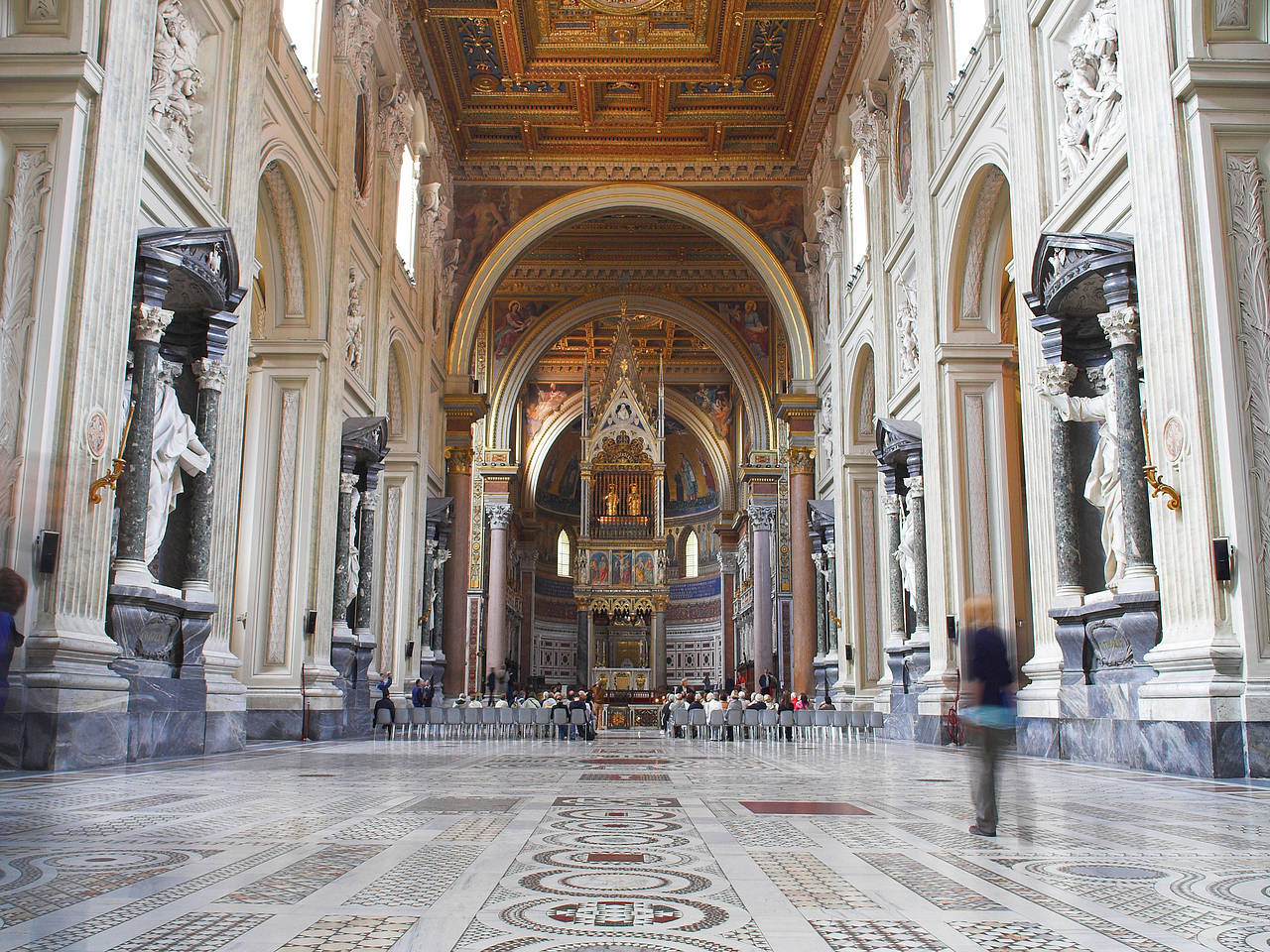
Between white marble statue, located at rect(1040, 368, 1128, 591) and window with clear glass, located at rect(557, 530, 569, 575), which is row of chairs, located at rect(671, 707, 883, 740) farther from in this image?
window with clear glass, located at rect(557, 530, 569, 575)

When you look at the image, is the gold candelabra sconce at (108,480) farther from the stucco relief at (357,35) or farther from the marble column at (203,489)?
the stucco relief at (357,35)

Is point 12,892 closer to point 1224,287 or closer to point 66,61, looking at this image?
point 66,61

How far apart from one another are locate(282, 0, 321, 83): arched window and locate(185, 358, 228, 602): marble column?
207 inches

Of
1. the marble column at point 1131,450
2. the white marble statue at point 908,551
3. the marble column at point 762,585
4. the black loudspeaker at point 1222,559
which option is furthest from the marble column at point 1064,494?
the marble column at point 762,585

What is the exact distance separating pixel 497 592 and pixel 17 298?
81.9 ft

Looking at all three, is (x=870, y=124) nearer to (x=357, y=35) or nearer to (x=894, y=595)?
(x=894, y=595)

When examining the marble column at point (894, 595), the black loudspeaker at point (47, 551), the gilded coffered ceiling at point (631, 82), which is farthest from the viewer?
the gilded coffered ceiling at point (631, 82)

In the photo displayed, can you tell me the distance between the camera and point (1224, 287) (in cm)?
782

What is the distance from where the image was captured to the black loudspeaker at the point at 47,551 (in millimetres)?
7438

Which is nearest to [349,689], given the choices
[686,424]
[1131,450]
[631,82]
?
[1131,450]

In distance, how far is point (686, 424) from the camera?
39.1m

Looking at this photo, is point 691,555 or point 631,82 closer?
point 631,82

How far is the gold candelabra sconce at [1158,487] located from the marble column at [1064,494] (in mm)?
1441

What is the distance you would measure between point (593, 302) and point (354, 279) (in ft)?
49.1
